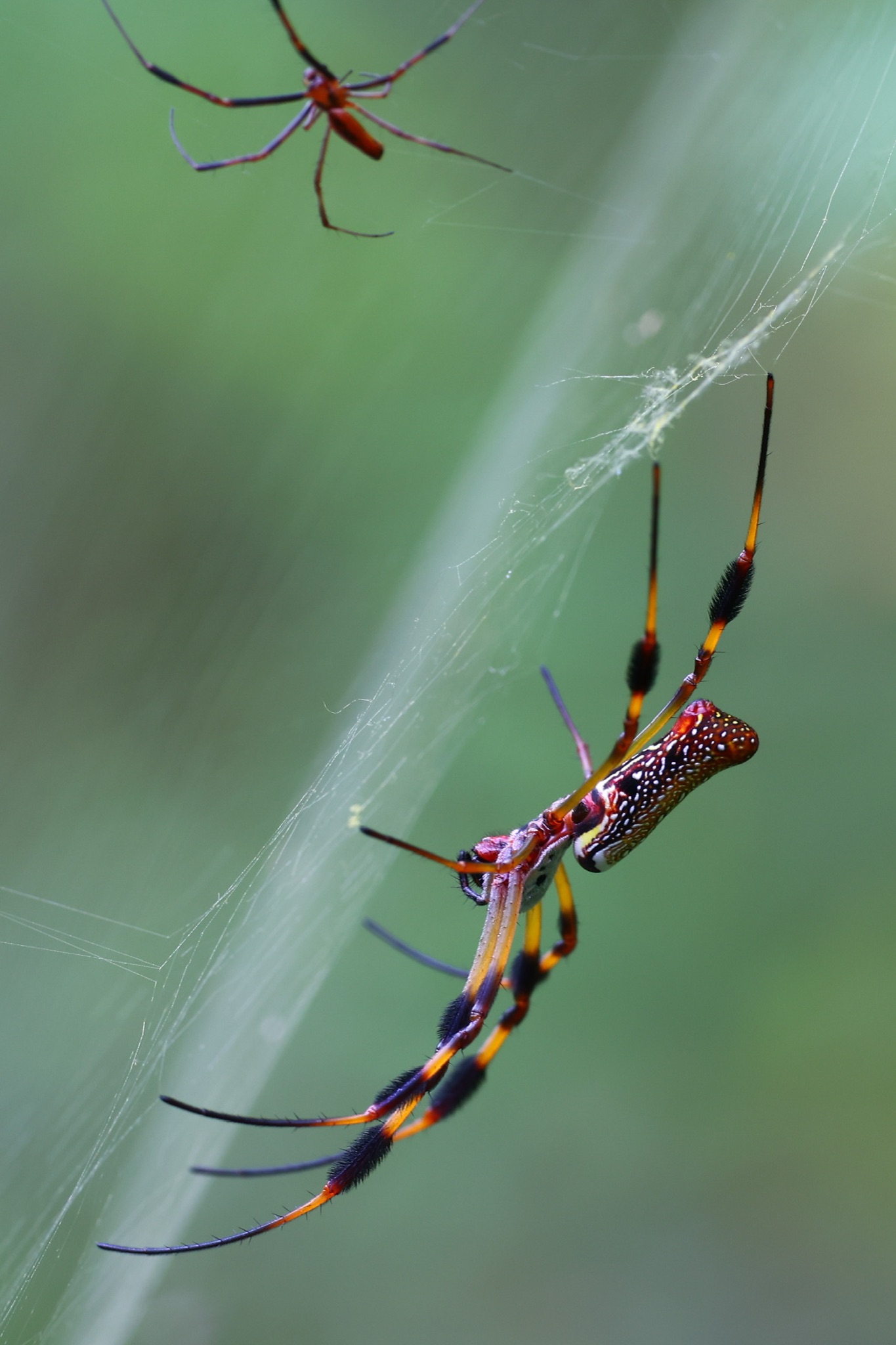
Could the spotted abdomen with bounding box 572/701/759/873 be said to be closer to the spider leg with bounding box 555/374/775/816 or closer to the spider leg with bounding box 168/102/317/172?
the spider leg with bounding box 555/374/775/816

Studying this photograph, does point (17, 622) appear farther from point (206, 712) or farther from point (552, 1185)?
point (552, 1185)

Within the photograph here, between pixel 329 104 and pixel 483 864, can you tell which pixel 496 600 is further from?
pixel 329 104

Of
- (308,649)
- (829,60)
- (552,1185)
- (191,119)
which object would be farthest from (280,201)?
(552,1185)

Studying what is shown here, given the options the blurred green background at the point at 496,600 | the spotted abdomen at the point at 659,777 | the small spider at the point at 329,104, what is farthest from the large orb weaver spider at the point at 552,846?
the small spider at the point at 329,104

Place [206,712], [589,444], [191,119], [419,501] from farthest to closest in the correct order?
[419,501], [206,712], [589,444], [191,119]

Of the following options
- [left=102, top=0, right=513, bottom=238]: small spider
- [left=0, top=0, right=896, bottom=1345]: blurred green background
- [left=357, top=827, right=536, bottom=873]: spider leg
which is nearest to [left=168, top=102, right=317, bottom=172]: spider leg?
[left=102, top=0, right=513, bottom=238]: small spider

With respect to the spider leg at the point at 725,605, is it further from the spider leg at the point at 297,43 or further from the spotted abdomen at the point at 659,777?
the spider leg at the point at 297,43
